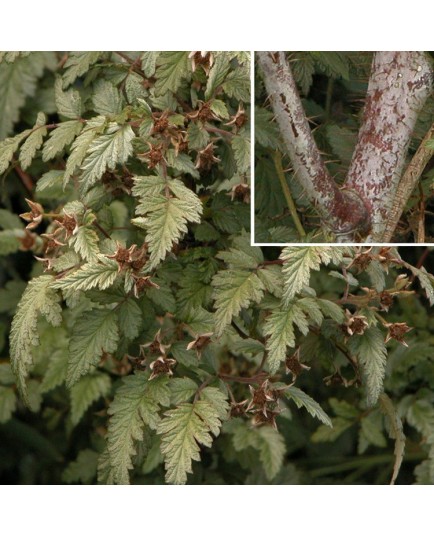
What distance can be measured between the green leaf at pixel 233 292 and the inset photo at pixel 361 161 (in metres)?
0.13

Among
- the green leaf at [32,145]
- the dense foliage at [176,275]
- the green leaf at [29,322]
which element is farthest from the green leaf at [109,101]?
the green leaf at [29,322]

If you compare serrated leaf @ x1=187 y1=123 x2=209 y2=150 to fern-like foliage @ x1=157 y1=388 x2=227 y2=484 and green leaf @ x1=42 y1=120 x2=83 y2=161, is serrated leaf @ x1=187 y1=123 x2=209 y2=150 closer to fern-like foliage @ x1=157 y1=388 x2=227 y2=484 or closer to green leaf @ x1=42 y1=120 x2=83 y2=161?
green leaf @ x1=42 y1=120 x2=83 y2=161

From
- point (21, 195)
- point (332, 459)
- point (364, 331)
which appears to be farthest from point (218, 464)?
point (21, 195)

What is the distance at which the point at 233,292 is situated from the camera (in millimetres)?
1425

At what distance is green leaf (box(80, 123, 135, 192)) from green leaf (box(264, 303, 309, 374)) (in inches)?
13.9

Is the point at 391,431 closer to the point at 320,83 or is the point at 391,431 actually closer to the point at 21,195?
the point at 320,83

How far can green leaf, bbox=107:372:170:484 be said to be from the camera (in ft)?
4.58

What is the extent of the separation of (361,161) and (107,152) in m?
0.47

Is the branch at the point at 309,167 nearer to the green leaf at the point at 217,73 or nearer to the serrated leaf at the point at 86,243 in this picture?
the green leaf at the point at 217,73

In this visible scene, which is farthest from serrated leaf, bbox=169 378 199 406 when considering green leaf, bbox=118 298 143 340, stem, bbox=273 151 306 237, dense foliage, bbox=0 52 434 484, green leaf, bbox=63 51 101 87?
green leaf, bbox=63 51 101 87

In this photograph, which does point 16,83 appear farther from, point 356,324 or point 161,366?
point 356,324

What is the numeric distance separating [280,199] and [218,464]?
0.72 m

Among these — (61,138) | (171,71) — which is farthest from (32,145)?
(171,71)
